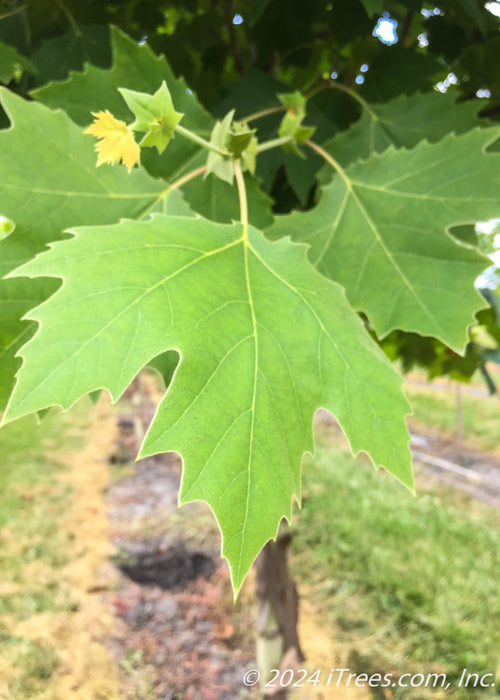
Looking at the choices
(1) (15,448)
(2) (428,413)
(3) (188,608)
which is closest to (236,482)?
(3) (188,608)

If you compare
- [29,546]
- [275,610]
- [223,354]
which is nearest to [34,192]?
[223,354]

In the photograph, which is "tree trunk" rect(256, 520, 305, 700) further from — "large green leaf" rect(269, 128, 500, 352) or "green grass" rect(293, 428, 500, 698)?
"large green leaf" rect(269, 128, 500, 352)

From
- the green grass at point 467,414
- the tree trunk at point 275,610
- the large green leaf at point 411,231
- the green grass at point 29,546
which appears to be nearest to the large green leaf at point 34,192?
the large green leaf at point 411,231

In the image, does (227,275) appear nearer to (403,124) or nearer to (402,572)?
(403,124)

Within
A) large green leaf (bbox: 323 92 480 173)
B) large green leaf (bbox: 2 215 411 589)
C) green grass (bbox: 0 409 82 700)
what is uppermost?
large green leaf (bbox: 323 92 480 173)

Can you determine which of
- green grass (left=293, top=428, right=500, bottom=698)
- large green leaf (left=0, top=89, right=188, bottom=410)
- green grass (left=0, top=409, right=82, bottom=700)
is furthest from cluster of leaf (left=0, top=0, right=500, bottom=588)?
green grass (left=293, top=428, right=500, bottom=698)

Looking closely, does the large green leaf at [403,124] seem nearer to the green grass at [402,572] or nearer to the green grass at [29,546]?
the green grass at [29,546]

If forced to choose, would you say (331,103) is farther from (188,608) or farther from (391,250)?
(188,608)
